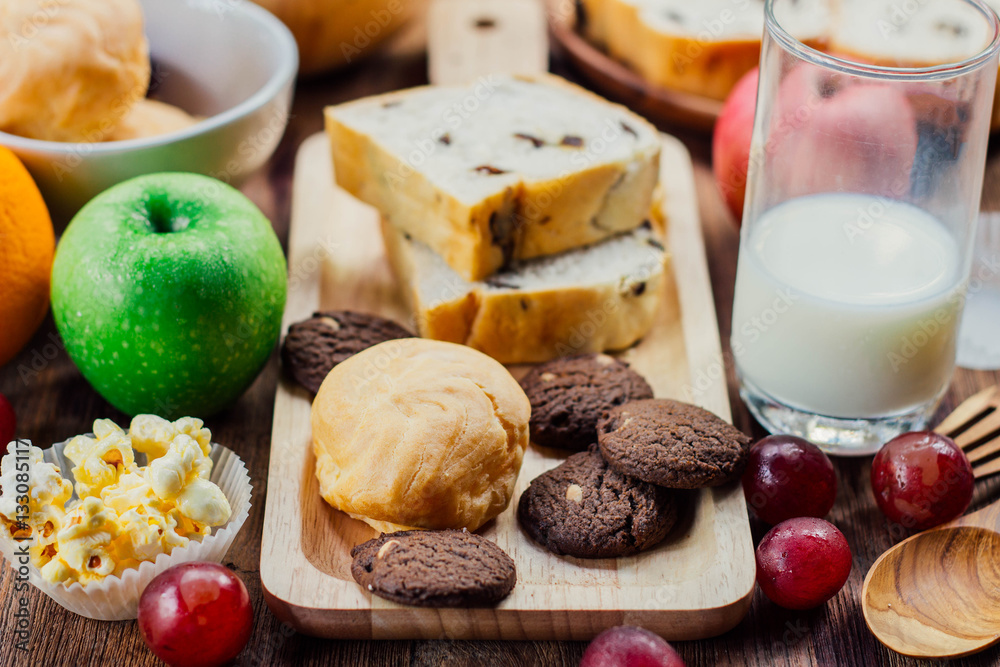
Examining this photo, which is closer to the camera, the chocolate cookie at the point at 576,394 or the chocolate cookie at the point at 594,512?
the chocolate cookie at the point at 594,512

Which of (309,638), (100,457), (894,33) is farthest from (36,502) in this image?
(894,33)

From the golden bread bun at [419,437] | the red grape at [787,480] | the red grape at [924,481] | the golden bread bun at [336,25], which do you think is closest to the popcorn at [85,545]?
the golden bread bun at [419,437]

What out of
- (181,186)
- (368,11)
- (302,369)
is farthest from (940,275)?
(368,11)

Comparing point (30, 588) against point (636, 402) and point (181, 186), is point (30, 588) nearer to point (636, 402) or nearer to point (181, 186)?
point (181, 186)

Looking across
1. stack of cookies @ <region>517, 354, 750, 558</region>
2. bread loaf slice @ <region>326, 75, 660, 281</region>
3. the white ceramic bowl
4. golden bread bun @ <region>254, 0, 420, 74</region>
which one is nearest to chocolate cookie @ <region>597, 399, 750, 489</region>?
stack of cookies @ <region>517, 354, 750, 558</region>

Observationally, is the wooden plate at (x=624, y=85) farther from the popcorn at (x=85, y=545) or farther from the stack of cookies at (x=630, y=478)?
the popcorn at (x=85, y=545)

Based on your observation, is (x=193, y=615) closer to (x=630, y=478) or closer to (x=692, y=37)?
(x=630, y=478)
